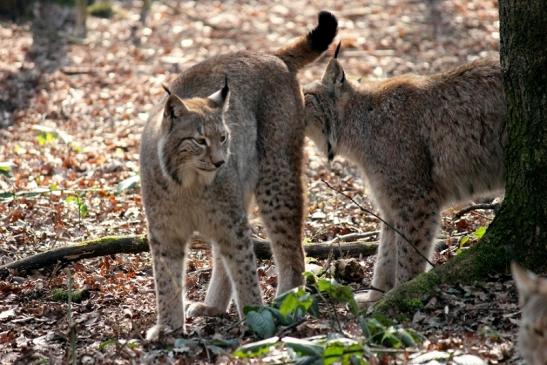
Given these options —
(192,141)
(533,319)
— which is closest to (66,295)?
(192,141)

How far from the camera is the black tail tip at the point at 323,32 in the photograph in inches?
287

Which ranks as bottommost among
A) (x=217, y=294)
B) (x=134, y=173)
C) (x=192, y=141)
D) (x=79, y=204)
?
(x=134, y=173)

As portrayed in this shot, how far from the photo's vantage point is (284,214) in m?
7.01

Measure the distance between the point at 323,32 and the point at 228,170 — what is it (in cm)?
161

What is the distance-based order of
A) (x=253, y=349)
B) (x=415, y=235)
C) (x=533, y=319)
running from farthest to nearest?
(x=415, y=235)
(x=253, y=349)
(x=533, y=319)

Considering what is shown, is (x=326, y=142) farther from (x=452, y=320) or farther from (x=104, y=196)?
(x=104, y=196)

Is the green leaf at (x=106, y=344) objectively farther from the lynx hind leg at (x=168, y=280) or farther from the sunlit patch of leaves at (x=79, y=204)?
the sunlit patch of leaves at (x=79, y=204)

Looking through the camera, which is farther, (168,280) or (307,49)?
(307,49)

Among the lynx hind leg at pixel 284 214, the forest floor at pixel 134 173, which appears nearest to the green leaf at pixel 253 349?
the forest floor at pixel 134 173

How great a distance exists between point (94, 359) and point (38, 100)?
8237 millimetres

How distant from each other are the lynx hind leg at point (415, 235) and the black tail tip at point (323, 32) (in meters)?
1.45

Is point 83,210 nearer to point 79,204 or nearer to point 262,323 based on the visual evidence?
point 79,204

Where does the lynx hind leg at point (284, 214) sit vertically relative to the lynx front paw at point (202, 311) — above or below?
above

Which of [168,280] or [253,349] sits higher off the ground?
[253,349]
